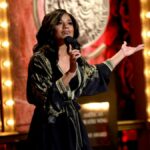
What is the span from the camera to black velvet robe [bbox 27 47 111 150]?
5.98 feet

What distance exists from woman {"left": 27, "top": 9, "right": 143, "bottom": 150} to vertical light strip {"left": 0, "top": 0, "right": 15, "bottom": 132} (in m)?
1.54

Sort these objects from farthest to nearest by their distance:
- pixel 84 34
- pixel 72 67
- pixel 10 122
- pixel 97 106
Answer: pixel 84 34 < pixel 10 122 < pixel 97 106 < pixel 72 67

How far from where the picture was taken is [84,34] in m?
3.73

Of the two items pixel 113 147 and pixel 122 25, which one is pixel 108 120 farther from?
pixel 122 25

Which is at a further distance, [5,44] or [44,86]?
[5,44]

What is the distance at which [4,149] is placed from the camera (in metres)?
3.52

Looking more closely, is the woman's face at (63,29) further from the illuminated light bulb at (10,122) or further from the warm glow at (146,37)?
the warm glow at (146,37)

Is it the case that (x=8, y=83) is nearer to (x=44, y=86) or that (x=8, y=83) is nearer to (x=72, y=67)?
(x=44, y=86)

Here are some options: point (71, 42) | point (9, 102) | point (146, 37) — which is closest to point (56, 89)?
point (71, 42)

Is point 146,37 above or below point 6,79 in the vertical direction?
above

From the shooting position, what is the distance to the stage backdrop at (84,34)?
3.49 m

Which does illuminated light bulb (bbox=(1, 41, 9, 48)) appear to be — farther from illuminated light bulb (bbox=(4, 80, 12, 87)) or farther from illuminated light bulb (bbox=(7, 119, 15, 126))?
illuminated light bulb (bbox=(7, 119, 15, 126))

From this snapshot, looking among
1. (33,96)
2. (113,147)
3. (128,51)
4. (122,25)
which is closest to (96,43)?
(122,25)

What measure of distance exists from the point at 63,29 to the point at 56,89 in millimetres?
284
